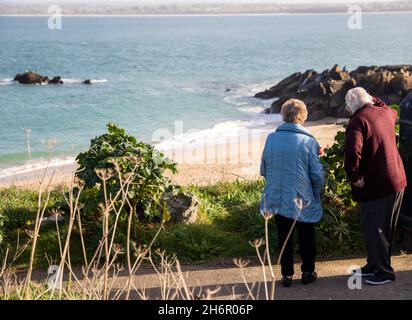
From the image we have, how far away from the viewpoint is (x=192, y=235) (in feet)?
23.9

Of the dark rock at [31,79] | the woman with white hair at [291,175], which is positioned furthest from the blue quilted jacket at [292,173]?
the dark rock at [31,79]

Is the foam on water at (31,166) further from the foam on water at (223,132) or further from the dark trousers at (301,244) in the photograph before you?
the dark trousers at (301,244)

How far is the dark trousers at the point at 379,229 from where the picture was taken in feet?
20.2

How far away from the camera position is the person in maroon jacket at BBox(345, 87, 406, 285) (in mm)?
6039

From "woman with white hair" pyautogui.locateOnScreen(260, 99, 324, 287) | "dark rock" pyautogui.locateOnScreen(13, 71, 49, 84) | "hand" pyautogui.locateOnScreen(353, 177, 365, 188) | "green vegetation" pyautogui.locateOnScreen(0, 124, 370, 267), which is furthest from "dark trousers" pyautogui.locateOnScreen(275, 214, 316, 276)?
"dark rock" pyautogui.locateOnScreen(13, 71, 49, 84)

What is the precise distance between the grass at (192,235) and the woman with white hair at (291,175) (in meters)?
0.96

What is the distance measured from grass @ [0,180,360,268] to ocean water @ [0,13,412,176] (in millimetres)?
877

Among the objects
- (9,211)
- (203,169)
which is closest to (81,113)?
(203,169)

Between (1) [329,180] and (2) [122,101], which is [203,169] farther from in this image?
(2) [122,101]

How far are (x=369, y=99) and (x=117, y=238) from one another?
2595 mm

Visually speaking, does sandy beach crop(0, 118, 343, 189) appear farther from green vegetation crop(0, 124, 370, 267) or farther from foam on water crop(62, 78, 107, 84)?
foam on water crop(62, 78, 107, 84)

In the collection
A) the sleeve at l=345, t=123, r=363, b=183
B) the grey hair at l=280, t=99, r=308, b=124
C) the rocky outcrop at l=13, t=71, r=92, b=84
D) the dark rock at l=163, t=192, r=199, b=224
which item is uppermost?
the grey hair at l=280, t=99, r=308, b=124

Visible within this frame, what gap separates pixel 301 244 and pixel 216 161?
12832 millimetres

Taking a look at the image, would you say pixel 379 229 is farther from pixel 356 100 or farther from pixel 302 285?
pixel 356 100
